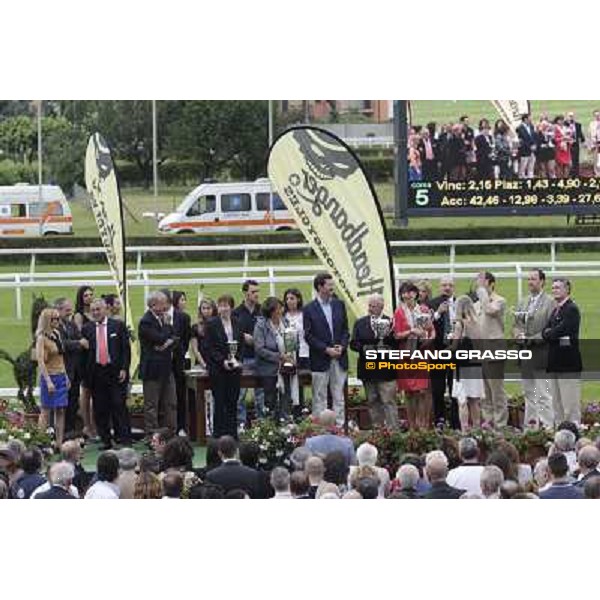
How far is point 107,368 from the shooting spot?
16.0m

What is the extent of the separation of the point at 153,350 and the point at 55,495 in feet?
9.49

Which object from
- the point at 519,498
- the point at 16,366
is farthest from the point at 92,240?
the point at 519,498

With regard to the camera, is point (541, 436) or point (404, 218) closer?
point (541, 436)

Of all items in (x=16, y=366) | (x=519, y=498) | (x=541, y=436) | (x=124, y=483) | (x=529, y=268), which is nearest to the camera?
(x=519, y=498)

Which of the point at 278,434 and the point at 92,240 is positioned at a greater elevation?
the point at 92,240

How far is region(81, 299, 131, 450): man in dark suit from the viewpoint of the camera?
15.9 meters

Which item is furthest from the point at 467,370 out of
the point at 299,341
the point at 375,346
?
the point at 299,341

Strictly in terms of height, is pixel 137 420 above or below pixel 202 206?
below

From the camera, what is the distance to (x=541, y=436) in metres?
15.0

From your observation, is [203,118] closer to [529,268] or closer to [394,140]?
[394,140]

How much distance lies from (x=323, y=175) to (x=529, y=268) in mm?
2656

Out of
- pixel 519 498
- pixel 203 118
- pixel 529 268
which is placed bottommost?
pixel 519 498

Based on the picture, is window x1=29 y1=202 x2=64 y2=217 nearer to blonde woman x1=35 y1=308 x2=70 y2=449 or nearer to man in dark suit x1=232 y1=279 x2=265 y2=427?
blonde woman x1=35 y1=308 x2=70 y2=449

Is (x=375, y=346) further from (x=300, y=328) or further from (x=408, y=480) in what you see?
(x=408, y=480)
